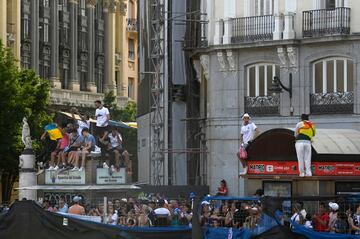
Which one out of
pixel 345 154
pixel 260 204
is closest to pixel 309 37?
pixel 345 154

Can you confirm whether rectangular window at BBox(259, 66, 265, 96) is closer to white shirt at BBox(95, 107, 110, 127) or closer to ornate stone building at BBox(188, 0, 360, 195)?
ornate stone building at BBox(188, 0, 360, 195)

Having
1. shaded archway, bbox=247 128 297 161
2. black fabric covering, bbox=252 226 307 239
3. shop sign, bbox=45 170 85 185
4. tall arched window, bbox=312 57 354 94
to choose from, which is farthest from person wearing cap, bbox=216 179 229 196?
black fabric covering, bbox=252 226 307 239

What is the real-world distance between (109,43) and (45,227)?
69.3 m

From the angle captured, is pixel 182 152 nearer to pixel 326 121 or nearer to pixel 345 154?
pixel 326 121

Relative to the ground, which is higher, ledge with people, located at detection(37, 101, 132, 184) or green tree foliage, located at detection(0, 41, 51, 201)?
green tree foliage, located at detection(0, 41, 51, 201)

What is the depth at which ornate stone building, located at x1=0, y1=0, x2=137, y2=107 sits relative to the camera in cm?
7825

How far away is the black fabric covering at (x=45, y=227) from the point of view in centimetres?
2069

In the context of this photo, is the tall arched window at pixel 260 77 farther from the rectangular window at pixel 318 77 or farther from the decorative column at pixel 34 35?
the decorative column at pixel 34 35

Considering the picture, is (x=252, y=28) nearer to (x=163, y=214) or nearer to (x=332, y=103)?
(x=332, y=103)

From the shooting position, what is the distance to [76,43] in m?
84.6

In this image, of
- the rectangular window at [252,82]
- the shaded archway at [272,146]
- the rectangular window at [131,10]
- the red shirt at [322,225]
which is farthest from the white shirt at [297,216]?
the rectangular window at [131,10]

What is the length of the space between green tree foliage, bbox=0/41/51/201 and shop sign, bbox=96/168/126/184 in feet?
83.7

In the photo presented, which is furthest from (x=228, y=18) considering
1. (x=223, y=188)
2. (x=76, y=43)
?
(x=76, y=43)

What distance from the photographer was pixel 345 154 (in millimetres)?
34625
